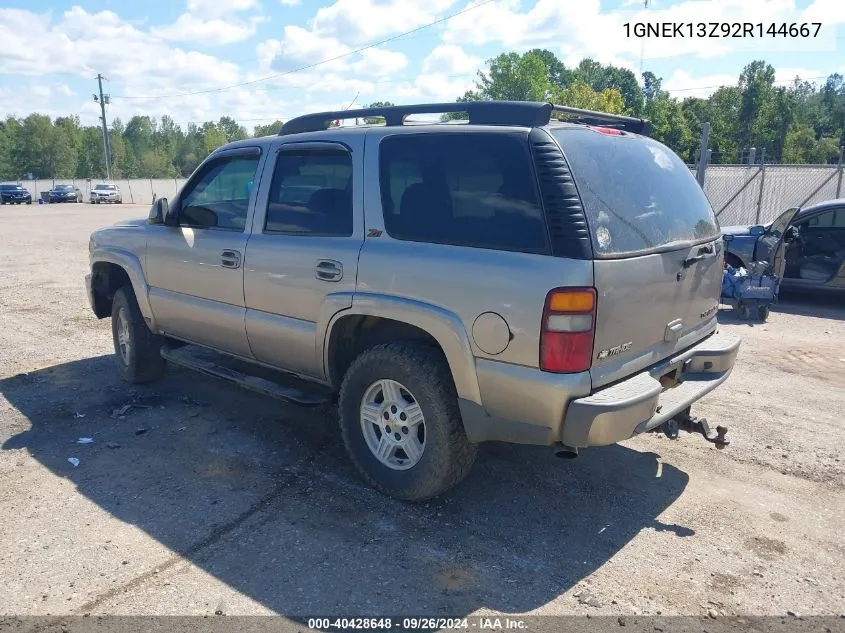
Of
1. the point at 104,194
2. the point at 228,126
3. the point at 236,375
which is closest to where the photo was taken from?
the point at 236,375

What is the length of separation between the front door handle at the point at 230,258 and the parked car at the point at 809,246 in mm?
7555

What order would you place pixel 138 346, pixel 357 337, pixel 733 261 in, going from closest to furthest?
pixel 357 337
pixel 138 346
pixel 733 261

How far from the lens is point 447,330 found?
3.41 metres

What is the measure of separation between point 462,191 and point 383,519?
1.86 meters

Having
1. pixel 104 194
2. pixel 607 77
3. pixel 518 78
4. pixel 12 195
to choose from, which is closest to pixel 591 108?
pixel 518 78

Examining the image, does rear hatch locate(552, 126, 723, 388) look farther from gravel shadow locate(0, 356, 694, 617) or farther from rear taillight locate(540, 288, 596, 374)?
gravel shadow locate(0, 356, 694, 617)

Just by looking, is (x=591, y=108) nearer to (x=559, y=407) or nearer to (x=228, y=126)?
(x=559, y=407)

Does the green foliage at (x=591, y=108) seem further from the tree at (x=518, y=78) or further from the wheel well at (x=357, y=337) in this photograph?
the wheel well at (x=357, y=337)

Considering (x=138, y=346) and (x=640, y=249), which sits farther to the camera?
(x=138, y=346)

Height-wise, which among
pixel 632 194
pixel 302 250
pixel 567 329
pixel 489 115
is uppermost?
pixel 489 115

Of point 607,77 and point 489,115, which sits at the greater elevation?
point 607,77

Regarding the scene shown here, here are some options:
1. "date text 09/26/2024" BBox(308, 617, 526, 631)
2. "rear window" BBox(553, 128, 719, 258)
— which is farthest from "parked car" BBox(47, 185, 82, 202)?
"date text 09/26/2024" BBox(308, 617, 526, 631)

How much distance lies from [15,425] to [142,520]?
2126 millimetres

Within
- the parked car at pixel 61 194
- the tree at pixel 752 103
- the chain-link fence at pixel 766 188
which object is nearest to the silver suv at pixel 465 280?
Answer: the chain-link fence at pixel 766 188
